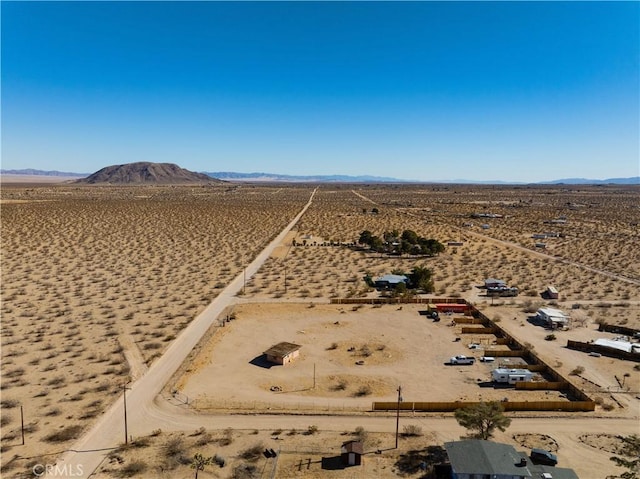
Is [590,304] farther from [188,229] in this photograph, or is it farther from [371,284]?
[188,229]

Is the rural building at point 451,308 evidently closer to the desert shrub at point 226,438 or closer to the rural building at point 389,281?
the rural building at point 389,281

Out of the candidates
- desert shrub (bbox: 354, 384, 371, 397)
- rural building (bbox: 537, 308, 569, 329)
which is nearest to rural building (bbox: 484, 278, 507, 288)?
rural building (bbox: 537, 308, 569, 329)

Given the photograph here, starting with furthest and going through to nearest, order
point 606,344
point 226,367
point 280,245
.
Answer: point 280,245 → point 606,344 → point 226,367

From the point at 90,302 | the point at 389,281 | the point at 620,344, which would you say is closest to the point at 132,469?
the point at 90,302

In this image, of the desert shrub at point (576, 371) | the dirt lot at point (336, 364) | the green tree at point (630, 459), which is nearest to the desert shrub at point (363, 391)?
the dirt lot at point (336, 364)

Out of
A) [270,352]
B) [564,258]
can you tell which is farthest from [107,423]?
[564,258]

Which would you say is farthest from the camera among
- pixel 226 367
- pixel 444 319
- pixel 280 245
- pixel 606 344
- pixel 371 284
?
pixel 280 245

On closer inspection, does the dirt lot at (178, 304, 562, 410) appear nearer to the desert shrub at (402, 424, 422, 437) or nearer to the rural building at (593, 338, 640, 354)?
the desert shrub at (402, 424, 422, 437)
